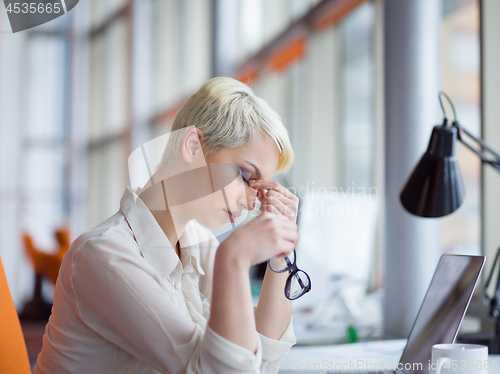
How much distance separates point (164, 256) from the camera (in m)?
0.89

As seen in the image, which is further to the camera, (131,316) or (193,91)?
(193,91)

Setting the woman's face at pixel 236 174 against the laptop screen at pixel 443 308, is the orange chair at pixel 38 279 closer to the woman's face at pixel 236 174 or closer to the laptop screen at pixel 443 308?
the woman's face at pixel 236 174

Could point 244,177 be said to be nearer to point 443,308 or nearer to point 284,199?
point 284,199

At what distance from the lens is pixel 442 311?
91 cm

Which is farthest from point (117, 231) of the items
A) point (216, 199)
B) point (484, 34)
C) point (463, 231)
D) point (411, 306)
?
point (463, 231)

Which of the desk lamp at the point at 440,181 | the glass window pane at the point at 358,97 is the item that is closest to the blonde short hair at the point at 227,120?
the desk lamp at the point at 440,181

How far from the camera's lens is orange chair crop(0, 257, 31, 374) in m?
0.88

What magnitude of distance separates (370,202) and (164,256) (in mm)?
991

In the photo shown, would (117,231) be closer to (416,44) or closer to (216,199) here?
(216,199)

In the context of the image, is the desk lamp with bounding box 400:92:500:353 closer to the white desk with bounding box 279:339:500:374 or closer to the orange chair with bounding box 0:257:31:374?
the white desk with bounding box 279:339:500:374

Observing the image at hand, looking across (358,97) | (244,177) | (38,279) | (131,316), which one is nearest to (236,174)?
(244,177)

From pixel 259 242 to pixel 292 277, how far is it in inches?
7.9

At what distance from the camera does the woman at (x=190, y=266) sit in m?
0.67

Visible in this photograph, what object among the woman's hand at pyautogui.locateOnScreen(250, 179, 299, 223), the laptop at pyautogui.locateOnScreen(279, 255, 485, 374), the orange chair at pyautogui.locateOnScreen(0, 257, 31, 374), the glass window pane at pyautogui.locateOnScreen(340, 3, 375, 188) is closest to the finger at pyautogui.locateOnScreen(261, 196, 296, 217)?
the woman's hand at pyautogui.locateOnScreen(250, 179, 299, 223)
